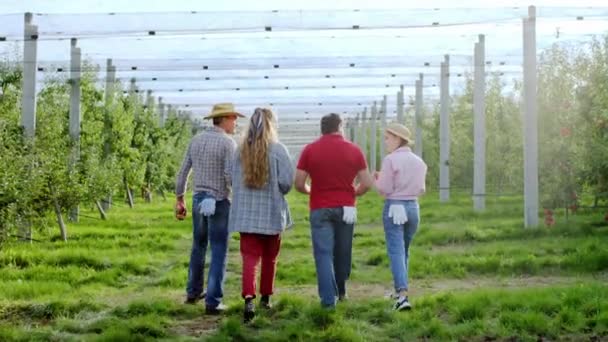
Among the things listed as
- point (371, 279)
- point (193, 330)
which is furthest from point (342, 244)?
point (371, 279)

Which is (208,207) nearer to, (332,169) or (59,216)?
(332,169)

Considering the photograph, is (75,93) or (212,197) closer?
(212,197)

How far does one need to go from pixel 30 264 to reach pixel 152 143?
1467cm

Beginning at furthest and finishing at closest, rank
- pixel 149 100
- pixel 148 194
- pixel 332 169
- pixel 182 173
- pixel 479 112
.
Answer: pixel 149 100, pixel 148 194, pixel 479 112, pixel 182 173, pixel 332 169

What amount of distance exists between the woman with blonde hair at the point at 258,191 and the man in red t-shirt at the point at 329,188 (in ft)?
0.71

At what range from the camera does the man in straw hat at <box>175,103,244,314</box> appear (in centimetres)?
721

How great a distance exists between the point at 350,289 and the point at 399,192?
170 centimetres

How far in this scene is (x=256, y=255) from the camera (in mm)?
6977

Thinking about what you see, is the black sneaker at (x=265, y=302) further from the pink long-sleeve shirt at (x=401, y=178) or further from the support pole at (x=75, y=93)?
the support pole at (x=75, y=93)

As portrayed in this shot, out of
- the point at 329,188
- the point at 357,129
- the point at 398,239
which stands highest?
the point at 357,129

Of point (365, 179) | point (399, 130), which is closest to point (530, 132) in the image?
point (399, 130)

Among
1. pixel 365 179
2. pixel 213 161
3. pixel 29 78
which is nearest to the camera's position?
pixel 365 179

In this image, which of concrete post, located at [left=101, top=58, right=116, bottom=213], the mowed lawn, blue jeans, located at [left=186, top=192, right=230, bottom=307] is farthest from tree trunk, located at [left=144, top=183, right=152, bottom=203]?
blue jeans, located at [left=186, top=192, right=230, bottom=307]

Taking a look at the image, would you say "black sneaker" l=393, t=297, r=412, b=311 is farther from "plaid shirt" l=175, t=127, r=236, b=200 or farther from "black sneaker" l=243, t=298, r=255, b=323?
"plaid shirt" l=175, t=127, r=236, b=200
